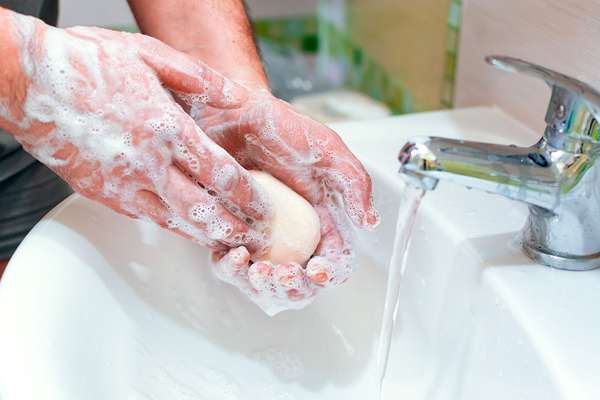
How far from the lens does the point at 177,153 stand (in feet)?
1.71

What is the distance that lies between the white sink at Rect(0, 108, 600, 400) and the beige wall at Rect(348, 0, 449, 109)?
24cm

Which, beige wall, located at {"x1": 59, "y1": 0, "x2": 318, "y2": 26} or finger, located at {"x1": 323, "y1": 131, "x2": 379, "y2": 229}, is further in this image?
beige wall, located at {"x1": 59, "y1": 0, "x2": 318, "y2": 26}

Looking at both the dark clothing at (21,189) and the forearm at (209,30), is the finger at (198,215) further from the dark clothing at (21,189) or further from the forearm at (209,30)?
the dark clothing at (21,189)

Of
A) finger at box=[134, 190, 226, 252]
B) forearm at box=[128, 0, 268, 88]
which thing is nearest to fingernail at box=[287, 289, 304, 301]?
finger at box=[134, 190, 226, 252]

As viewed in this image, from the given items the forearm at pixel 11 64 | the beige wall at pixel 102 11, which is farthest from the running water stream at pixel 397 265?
the beige wall at pixel 102 11

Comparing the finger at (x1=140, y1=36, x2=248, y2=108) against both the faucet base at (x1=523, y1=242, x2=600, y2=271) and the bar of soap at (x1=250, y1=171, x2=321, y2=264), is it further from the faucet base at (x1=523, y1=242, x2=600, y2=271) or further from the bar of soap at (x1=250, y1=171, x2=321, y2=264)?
the faucet base at (x1=523, y1=242, x2=600, y2=271)

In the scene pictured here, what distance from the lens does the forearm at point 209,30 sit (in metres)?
0.68

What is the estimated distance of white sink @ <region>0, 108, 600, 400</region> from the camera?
47cm

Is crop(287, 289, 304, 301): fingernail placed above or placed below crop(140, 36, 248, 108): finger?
below

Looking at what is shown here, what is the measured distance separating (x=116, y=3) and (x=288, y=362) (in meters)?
0.94

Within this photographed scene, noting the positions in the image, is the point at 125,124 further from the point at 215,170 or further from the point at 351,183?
the point at 351,183

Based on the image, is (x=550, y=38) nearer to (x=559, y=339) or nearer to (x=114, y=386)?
(x=559, y=339)

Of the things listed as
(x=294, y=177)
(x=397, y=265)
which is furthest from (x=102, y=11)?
(x=397, y=265)

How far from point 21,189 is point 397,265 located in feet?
1.44
